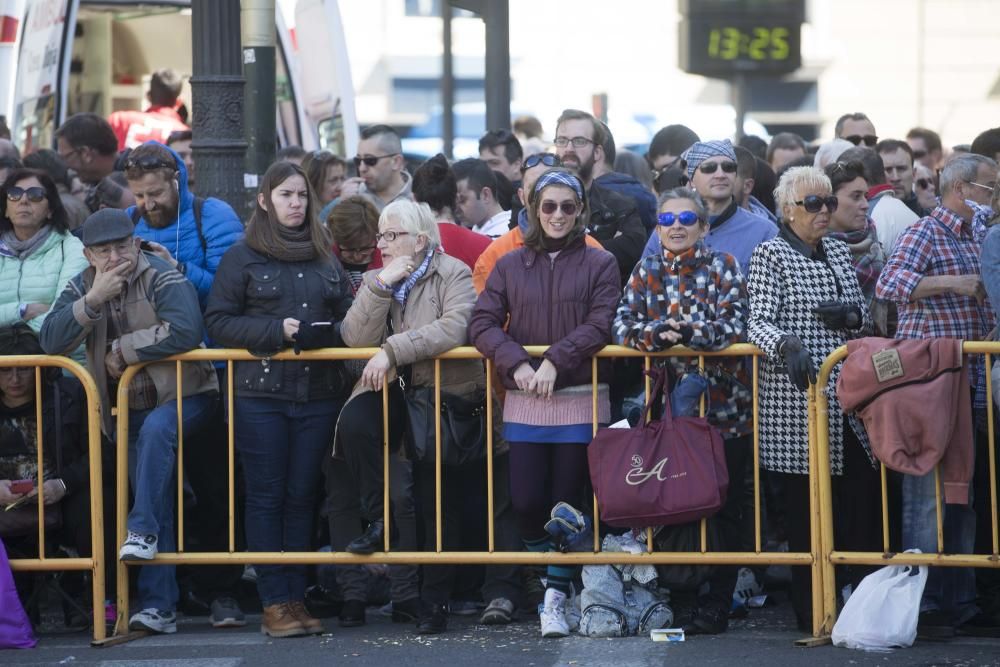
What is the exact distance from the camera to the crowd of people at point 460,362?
7.50 metres

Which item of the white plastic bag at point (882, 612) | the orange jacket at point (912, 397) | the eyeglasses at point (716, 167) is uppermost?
the eyeglasses at point (716, 167)

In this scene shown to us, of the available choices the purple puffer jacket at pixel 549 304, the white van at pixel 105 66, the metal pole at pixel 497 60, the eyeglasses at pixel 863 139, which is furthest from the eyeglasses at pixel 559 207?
the white van at pixel 105 66

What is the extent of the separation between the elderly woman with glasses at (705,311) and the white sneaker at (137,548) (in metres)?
2.15

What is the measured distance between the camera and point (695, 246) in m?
7.57

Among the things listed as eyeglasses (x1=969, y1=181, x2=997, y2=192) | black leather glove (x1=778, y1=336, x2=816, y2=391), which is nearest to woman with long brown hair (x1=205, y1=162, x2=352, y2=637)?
black leather glove (x1=778, y1=336, x2=816, y2=391)

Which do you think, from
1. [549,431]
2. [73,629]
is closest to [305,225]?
[549,431]

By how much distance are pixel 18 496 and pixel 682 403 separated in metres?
2.87

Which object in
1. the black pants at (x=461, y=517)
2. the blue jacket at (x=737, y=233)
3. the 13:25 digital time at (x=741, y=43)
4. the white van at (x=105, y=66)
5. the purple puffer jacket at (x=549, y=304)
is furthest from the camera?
the white van at (x=105, y=66)

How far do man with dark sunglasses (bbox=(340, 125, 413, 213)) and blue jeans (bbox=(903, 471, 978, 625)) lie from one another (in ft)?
11.0

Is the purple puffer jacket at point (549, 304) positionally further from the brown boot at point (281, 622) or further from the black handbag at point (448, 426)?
the brown boot at point (281, 622)

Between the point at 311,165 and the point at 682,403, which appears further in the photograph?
the point at 311,165

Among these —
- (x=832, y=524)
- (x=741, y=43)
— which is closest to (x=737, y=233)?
(x=832, y=524)

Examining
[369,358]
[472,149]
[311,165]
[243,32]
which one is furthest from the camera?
[472,149]

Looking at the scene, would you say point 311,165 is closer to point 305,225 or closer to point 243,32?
point 243,32
